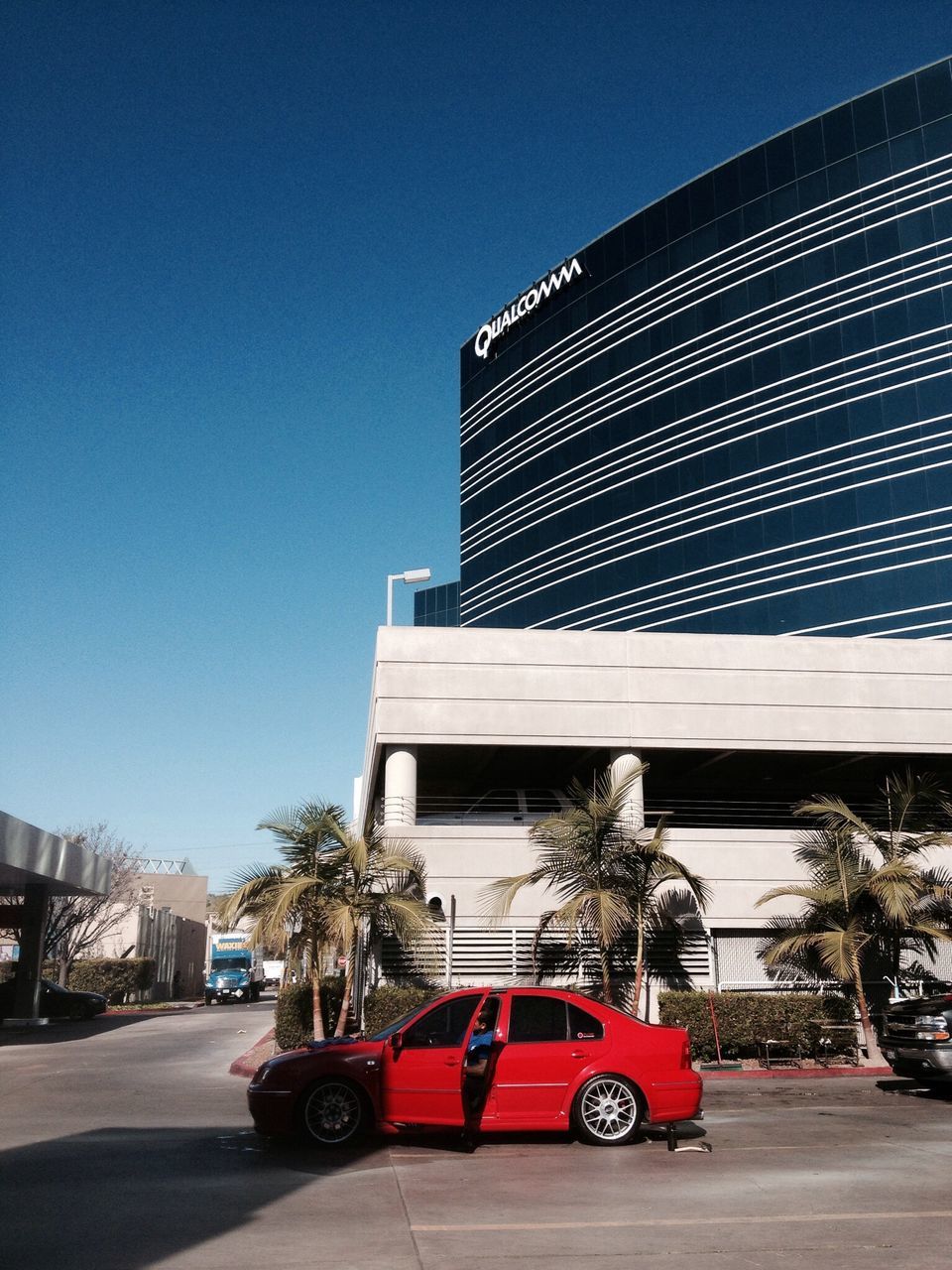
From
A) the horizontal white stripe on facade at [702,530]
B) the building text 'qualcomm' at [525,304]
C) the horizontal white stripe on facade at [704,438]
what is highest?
the building text 'qualcomm' at [525,304]

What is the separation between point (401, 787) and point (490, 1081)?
41.2 ft

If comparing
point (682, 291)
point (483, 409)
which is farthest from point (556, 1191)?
point (483, 409)

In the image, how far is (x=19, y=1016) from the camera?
117 ft

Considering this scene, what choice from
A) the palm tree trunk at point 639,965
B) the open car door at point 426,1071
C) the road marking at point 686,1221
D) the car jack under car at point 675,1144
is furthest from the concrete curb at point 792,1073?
the road marking at point 686,1221

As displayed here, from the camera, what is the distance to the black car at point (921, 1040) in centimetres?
1547

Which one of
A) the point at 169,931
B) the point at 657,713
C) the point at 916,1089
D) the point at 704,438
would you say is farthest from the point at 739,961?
the point at 704,438

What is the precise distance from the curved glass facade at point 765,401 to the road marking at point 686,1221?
233ft

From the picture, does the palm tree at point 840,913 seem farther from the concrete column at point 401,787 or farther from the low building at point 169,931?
the low building at point 169,931

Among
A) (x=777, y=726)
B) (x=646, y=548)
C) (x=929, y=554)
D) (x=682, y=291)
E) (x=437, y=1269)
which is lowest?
(x=437, y=1269)

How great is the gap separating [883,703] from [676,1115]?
15251 millimetres

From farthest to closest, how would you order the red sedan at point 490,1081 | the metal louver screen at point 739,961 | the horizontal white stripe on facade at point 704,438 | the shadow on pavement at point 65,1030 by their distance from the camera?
the horizontal white stripe on facade at point 704,438 < the shadow on pavement at point 65,1030 < the metal louver screen at point 739,961 < the red sedan at point 490,1081

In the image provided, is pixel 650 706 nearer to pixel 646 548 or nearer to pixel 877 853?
pixel 877 853

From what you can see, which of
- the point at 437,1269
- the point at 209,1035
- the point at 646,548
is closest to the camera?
the point at 437,1269

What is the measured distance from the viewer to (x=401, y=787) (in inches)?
925
